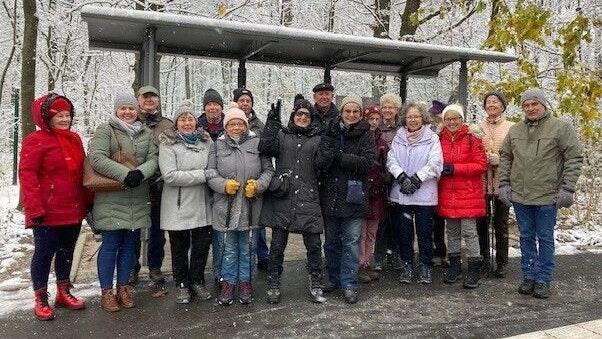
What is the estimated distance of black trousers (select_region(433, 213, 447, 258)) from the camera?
577 centimetres

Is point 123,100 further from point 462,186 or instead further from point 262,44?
point 462,186

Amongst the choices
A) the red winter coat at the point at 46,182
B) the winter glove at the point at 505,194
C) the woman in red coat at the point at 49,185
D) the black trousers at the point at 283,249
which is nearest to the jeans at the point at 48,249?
the woman in red coat at the point at 49,185

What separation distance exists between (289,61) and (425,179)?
3511 millimetres

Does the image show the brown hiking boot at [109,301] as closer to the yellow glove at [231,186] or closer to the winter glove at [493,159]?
the yellow glove at [231,186]

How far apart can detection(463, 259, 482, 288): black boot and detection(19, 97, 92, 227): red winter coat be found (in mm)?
3757

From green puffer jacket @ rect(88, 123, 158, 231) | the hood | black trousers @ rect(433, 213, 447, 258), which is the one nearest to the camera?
the hood

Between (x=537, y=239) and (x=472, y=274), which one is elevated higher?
(x=537, y=239)

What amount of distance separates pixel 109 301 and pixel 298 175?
1969mm

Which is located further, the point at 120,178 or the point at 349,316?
the point at 349,316

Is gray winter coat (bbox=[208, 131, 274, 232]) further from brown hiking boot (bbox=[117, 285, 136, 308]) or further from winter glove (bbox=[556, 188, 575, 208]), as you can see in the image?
winter glove (bbox=[556, 188, 575, 208])

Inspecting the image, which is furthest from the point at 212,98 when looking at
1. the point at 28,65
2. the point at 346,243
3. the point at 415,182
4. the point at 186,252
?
the point at 28,65

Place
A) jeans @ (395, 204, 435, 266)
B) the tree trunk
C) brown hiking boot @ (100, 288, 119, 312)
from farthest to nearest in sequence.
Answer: the tree trunk, jeans @ (395, 204, 435, 266), brown hiking boot @ (100, 288, 119, 312)

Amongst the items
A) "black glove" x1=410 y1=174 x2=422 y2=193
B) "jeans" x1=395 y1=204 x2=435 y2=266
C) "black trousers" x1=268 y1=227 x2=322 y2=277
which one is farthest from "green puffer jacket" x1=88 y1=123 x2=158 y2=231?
"jeans" x1=395 y1=204 x2=435 y2=266

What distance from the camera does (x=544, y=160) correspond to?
466 centimetres
